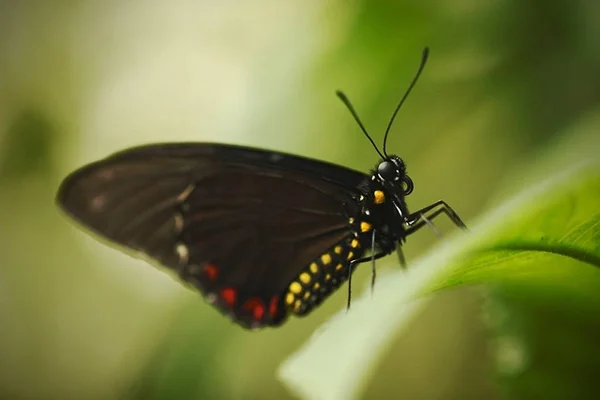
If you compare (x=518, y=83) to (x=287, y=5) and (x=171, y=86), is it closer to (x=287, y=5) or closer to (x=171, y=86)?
(x=287, y=5)

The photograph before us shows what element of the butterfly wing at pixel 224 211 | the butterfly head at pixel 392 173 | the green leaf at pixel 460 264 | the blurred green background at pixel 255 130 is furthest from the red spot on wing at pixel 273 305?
the green leaf at pixel 460 264

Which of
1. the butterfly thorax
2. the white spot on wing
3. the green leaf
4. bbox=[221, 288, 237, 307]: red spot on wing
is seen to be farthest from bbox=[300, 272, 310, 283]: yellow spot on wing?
the green leaf

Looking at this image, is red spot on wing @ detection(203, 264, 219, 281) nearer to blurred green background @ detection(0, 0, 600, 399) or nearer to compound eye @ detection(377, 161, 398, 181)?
blurred green background @ detection(0, 0, 600, 399)

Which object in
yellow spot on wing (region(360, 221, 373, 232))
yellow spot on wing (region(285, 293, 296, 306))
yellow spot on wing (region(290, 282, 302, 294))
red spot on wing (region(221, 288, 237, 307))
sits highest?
red spot on wing (region(221, 288, 237, 307))

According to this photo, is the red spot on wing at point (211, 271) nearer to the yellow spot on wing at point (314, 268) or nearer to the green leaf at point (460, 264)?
the yellow spot on wing at point (314, 268)

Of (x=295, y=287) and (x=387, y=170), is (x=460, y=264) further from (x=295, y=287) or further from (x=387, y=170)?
(x=295, y=287)

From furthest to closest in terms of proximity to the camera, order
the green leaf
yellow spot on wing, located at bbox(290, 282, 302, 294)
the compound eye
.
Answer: yellow spot on wing, located at bbox(290, 282, 302, 294), the compound eye, the green leaf

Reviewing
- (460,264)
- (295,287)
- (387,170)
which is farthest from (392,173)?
(460,264)
